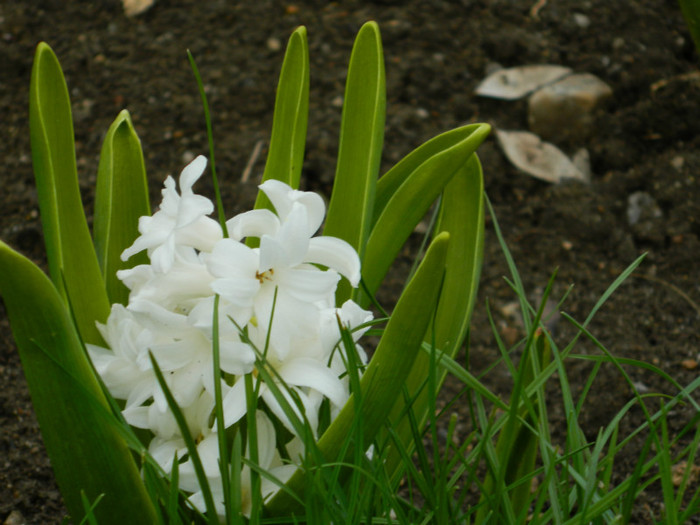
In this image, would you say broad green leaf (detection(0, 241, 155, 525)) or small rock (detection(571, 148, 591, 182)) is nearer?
broad green leaf (detection(0, 241, 155, 525))

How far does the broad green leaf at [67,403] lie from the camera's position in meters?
0.66

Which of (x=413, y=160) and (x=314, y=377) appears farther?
(x=413, y=160)

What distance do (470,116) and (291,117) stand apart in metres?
1.04

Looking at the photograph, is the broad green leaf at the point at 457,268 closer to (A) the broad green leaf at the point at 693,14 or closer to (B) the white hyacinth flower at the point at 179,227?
(B) the white hyacinth flower at the point at 179,227

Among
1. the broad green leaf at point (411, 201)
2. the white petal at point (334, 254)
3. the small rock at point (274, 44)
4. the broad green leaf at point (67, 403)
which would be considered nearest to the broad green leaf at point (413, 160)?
the broad green leaf at point (411, 201)

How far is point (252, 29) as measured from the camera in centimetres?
210

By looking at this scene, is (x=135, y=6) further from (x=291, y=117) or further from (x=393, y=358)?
(x=393, y=358)

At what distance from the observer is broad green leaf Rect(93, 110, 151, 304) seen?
91cm

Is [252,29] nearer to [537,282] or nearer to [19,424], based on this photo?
[537,282]

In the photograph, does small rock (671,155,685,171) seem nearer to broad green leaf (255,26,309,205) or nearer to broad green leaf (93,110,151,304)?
broad green leaf (255,26,309,205)

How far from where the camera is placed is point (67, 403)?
725 millimetres

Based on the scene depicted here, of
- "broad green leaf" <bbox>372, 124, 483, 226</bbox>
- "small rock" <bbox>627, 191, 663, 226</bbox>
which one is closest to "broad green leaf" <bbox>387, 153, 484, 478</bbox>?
"broad green leaf" <bbox>372, 124, 483, 226</bbox>

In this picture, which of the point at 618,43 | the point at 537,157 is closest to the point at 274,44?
the point at 537,157

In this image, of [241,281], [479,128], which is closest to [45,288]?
[241,281]
